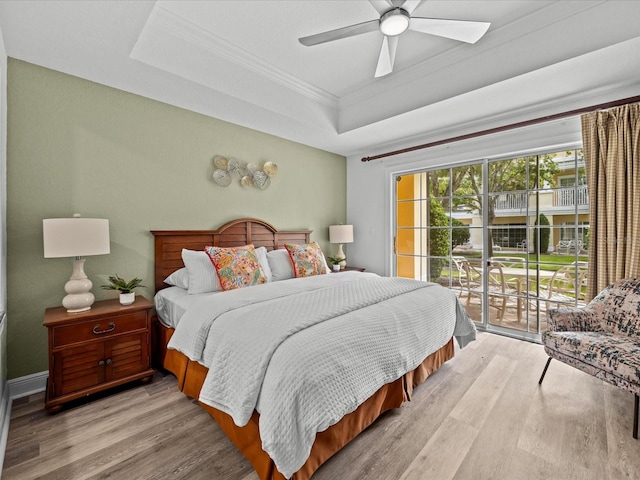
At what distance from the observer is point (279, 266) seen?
10.8ft

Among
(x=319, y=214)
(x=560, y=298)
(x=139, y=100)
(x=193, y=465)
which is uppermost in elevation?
(x=139, y=100)

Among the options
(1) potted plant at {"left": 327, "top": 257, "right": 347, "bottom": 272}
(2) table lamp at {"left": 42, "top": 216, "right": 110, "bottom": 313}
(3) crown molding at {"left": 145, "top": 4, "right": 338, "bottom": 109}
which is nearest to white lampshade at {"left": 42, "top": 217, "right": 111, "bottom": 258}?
(2) table lamp at {"left": 42, "top": 216, "right": 110, "bottom": 313}

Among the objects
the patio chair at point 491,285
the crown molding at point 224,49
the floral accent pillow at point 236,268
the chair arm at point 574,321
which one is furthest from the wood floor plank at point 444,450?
the crown molding at point 224,49

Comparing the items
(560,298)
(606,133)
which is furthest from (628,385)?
(606,133)

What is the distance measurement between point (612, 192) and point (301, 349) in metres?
2.92

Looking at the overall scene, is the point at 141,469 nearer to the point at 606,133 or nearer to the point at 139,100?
the point at 139,100

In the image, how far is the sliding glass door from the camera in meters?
3.02

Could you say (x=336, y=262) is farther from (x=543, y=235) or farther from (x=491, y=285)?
(x=543, y=235)

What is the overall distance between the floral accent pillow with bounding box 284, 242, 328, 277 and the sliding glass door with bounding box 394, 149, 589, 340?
1507 millimetres

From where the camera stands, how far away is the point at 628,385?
1.72 metres

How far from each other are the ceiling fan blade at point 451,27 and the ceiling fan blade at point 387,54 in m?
0.18

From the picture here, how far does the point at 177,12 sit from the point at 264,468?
9.45ft

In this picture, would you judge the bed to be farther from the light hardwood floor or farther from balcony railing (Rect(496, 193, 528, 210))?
balcony railing (Rect(496, 193, 528, 210))

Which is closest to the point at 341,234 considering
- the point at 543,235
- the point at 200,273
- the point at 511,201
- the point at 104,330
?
the point at 511,201
